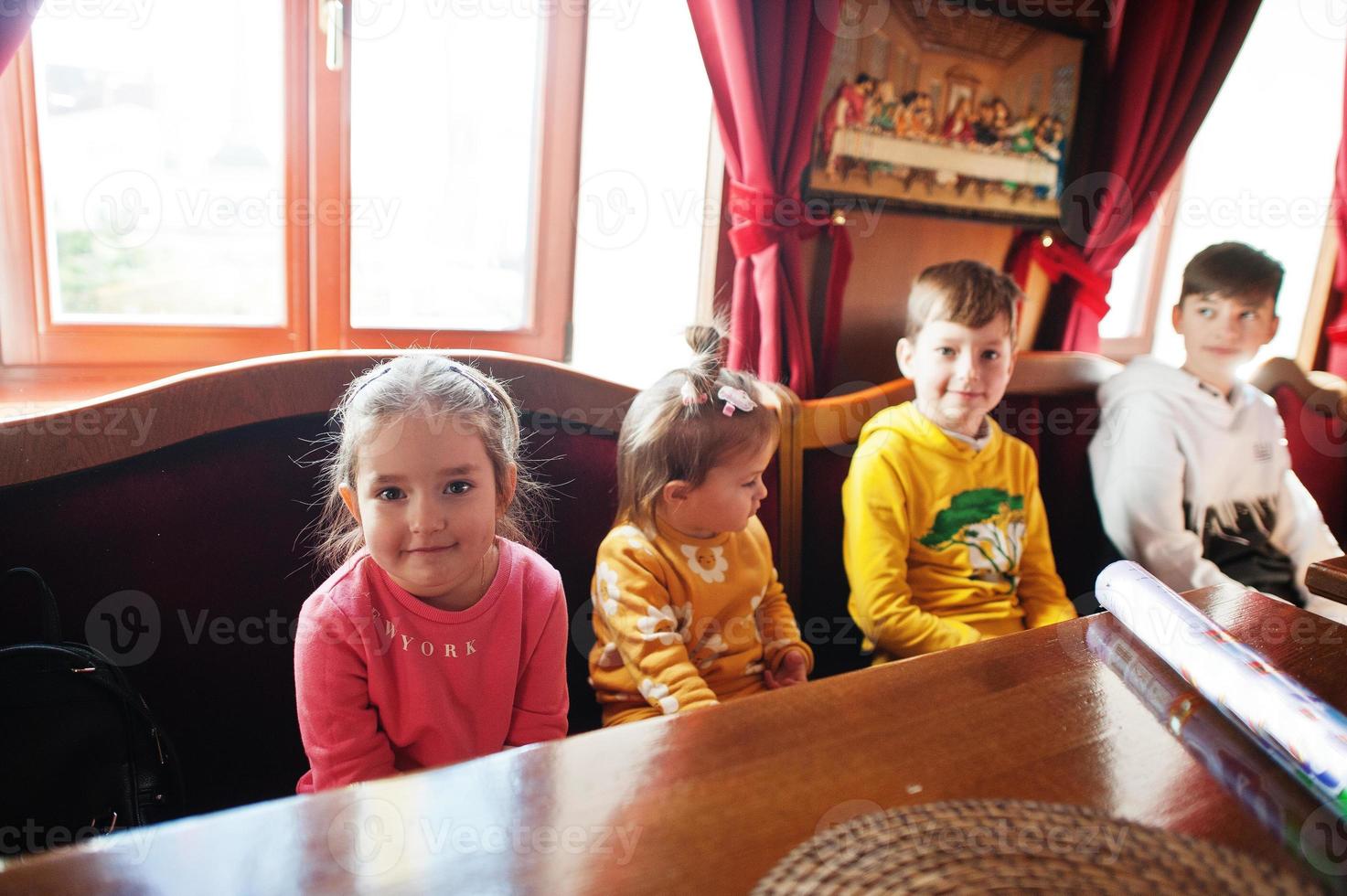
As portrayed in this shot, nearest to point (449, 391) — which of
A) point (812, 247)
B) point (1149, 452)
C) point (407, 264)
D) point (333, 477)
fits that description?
point (333, 477)

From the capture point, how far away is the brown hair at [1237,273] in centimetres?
210

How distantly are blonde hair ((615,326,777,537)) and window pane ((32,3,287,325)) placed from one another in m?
0.86

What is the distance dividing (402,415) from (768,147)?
1121 mm

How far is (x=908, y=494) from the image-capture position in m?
1.74

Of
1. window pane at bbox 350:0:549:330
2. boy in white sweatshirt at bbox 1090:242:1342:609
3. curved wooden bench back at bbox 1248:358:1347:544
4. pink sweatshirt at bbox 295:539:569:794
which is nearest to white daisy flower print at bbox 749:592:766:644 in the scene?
pink sweatshirt at bbox 295:539:569:794

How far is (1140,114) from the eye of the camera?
2498 mm

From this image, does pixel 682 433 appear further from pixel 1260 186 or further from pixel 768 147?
pixel 1260 186

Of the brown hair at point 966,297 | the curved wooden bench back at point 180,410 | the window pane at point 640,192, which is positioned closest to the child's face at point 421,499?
the curved wooden bench back at point 180,410

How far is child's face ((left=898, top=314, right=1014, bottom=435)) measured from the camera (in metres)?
1.76

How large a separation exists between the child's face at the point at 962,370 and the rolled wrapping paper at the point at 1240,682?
0.72 m

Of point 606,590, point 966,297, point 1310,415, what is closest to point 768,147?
point 966,297

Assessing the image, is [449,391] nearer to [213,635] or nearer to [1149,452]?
[213,635]

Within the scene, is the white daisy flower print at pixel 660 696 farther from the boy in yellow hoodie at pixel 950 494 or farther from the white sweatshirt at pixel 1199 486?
the white sweatshirt at pixel 1199 486

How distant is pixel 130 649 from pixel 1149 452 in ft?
6.61
